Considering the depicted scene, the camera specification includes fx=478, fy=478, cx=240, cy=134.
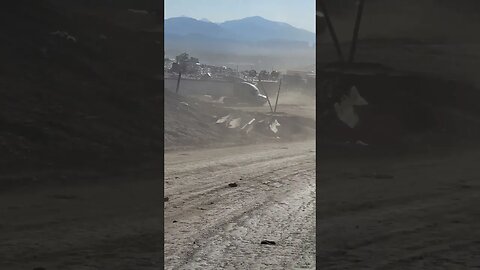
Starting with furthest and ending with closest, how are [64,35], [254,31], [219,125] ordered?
1. [254,31]
2. [219,125]
3. [64,35]

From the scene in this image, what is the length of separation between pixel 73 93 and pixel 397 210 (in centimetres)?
155

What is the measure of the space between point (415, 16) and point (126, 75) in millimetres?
1355

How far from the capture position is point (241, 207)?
96.7 inches

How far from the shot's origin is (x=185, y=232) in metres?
2.33

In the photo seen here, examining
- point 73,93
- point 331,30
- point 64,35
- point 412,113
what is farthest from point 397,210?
point 64,35

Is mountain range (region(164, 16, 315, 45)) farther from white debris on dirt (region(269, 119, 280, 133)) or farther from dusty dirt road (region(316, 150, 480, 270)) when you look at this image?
dusty dirt road (region(316, 150, 480, 270))

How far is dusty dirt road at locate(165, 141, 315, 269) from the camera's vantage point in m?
2.25

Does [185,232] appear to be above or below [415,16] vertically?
below

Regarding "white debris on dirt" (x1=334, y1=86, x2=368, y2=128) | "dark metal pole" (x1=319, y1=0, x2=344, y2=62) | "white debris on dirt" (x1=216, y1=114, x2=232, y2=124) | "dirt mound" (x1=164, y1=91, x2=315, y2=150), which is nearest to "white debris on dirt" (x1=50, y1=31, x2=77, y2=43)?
"dirt mound" (x1=164, y1=91, x2=315, y2=150)

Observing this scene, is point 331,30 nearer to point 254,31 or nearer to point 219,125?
point 254,31

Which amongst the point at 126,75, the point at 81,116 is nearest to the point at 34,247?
the point at 81,116

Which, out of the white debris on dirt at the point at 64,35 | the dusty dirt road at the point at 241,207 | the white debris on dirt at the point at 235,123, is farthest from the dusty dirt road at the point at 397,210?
the white debris on dirt at the point at 64,35

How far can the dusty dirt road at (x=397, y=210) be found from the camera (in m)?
2.15

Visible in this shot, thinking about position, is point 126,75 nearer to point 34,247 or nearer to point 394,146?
point 34,247
